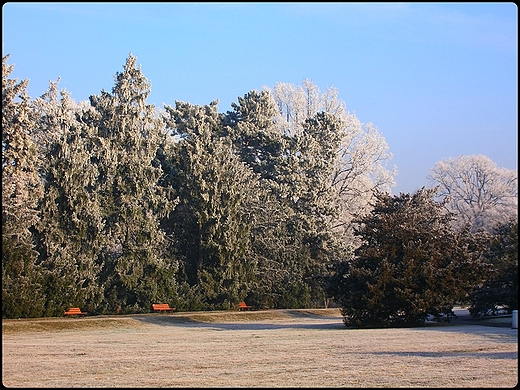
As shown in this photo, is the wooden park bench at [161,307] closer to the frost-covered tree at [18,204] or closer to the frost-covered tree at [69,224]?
the frost-covered tree at [69,224]

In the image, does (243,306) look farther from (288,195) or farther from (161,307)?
→ (288,195)

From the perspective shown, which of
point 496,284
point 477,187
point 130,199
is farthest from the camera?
point 477,187

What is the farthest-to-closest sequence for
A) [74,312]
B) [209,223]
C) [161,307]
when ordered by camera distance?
[209,223] → [161,307] → [74,312]

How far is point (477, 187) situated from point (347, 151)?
12.6 metres

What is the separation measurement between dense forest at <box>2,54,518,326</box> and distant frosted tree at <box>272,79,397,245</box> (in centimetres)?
13

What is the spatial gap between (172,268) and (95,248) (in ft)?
15.3

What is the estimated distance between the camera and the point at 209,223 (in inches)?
1646

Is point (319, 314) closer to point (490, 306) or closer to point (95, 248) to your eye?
point (95, 248)

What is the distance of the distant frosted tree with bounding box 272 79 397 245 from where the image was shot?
176 ft

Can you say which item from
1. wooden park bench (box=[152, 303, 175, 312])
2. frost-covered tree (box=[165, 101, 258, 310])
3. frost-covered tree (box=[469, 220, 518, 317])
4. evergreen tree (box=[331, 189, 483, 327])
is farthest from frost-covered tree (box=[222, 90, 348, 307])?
frost-covered tree (box=[469, 220, 518, 317])

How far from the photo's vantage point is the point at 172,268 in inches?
1576

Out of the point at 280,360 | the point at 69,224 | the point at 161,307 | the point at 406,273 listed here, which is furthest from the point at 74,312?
the point at 280,360

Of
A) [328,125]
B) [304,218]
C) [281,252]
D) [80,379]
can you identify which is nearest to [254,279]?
[281,252]

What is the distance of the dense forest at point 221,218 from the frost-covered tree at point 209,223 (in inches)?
3.5
